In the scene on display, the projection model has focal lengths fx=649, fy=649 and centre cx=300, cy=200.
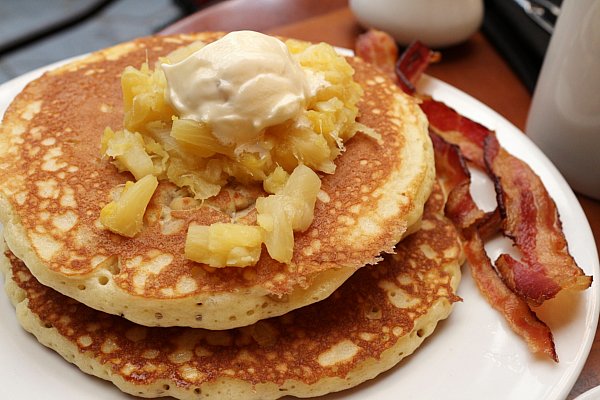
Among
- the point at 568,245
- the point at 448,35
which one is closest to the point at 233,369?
the point at 568,245

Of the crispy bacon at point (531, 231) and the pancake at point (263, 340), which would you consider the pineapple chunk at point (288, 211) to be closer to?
the pancake at point (263, 340)

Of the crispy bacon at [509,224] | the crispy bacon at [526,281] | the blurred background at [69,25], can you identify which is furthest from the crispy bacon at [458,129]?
the blurred background at [69,25]

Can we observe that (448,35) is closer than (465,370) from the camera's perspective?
No

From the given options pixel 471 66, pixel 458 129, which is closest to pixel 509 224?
pixel 458 129

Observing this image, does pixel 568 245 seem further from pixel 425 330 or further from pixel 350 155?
pixel 350 155

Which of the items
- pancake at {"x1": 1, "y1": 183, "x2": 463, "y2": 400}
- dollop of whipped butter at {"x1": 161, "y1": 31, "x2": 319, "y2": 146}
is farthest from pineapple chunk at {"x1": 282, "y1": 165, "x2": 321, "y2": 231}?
pancake at {"x1": 1, "y1": 183, "x2": 463, "y2": 400}

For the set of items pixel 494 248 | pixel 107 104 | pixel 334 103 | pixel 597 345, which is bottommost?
pixel 597 345

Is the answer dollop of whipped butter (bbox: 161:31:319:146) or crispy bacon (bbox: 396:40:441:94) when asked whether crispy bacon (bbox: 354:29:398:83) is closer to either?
crispy bacon (bbox: 396:40:441:94)
